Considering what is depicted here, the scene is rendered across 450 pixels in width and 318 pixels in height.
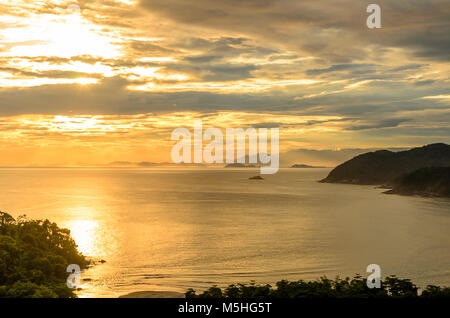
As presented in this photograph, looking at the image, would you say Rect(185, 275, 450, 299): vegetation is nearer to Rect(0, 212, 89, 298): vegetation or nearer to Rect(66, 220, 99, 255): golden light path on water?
Rect(0, 212, 89, 298): vegetation

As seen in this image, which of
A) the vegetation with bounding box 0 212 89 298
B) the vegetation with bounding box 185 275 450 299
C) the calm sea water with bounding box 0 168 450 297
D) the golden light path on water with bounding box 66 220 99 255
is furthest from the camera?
the golden light path on water with bounding box 66 220 99 255

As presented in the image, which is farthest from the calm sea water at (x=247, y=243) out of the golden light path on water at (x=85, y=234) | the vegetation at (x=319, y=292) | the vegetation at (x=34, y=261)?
the vegetation at (x=319, y=292)

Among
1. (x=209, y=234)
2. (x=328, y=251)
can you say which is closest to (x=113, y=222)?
(x=209, y=234)

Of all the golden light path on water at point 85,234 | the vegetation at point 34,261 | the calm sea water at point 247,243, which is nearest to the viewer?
the vegetation at point 34,261

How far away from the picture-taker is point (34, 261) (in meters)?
51.3

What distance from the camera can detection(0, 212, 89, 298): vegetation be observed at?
37916mm

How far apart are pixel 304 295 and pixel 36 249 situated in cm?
3933

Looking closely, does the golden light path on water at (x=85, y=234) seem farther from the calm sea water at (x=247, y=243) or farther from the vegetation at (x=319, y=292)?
the vegetation at (x=319, y=292)

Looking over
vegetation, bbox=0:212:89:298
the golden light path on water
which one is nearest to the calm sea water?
the golden light path on water

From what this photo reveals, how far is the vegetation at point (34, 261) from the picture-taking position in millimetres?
37916

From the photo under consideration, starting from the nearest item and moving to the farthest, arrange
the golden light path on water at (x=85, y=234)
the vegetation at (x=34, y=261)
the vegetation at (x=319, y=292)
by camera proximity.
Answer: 1. the vegetation at (x=319, y=292)
2. the vegetation at (x=34, y=261)
3. the golden light path on water at (x=85, y=234)

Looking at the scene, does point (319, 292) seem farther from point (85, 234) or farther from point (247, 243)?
point (85, 234)
